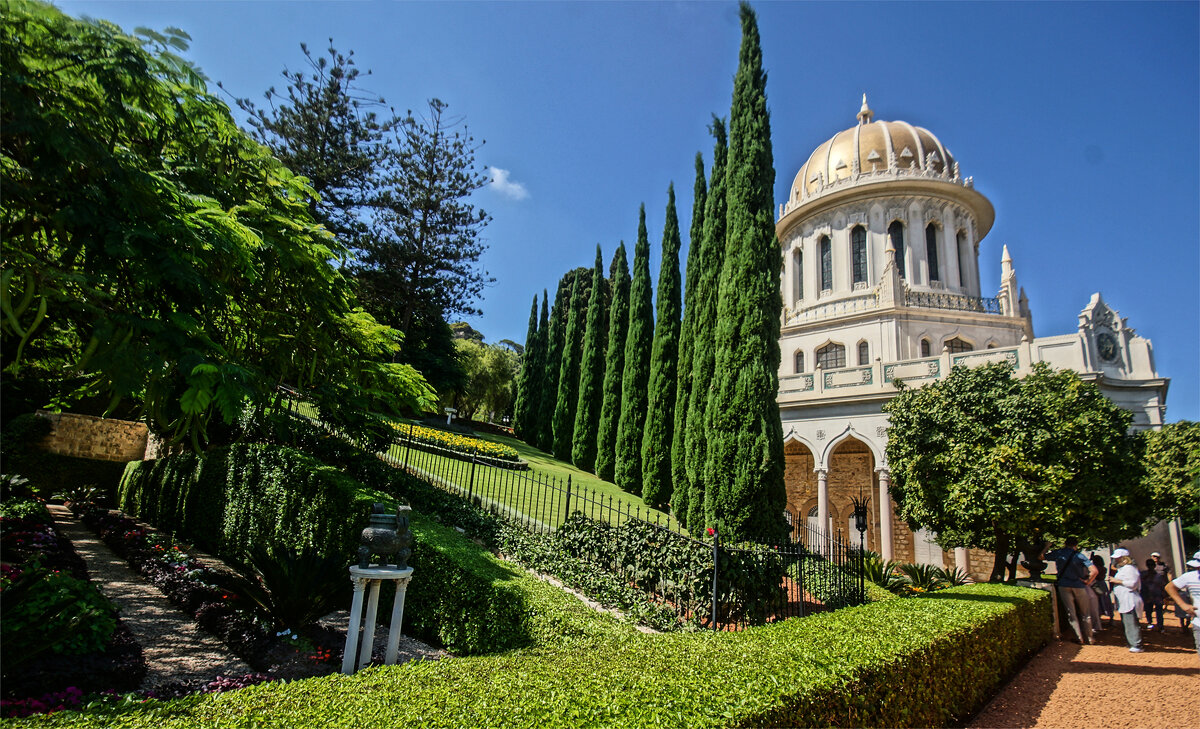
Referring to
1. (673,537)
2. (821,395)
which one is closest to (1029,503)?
(673,537)

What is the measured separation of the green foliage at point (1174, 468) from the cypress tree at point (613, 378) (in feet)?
54.6

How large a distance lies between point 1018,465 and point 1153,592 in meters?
4.36

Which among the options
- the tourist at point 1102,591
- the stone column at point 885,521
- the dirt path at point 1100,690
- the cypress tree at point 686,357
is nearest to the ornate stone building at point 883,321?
the stone column at point 885,521

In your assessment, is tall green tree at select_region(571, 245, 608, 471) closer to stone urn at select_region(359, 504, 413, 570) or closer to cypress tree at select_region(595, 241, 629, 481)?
cypress tree at select_region(595, 241, 629, 481)

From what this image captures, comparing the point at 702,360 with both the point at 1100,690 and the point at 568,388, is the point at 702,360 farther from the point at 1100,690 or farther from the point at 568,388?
the point at 568,388

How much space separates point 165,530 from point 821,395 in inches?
763

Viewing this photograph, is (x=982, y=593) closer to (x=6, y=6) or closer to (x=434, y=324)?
(x=6, y=6)

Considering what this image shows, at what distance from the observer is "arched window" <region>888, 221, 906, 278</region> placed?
2668cm

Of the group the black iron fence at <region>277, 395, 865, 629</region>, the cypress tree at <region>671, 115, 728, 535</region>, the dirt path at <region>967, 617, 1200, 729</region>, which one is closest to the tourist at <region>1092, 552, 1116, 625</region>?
the dirt path at <region>967, 617, 1200, 729</region>

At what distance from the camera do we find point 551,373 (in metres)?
33.5

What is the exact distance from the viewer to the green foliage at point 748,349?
1380 cm

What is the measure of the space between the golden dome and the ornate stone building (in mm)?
98

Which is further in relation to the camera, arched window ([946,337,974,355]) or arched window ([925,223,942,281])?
arched window ([925,223,942,281])

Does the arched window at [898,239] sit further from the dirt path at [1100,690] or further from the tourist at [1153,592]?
the dirt path at [1100,690]
